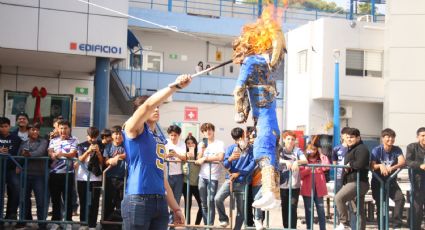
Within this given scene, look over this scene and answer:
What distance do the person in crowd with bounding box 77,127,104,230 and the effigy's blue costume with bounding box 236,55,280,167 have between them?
2922 mm

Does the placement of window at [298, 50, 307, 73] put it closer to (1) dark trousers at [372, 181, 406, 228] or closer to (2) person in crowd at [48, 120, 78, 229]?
(1) dark trousers at [372, 181, 406, 228]

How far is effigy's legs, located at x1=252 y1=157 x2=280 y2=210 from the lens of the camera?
722 cm

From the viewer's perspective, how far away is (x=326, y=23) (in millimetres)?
24844

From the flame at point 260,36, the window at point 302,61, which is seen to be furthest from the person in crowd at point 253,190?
the window at point 302,61

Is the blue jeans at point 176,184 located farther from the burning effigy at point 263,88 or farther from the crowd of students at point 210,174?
the burning effigy at point 263,88

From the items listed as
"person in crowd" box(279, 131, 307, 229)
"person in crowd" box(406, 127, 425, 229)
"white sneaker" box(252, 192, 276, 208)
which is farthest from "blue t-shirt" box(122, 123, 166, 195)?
"person in crowd" box(406, 127, 425, 229)

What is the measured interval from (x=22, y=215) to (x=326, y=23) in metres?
17.6

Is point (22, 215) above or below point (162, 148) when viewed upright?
below

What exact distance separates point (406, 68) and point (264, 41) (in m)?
16.5

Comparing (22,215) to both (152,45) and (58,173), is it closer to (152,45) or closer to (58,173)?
(58,173)

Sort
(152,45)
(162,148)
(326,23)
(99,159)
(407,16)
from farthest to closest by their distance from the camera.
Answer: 1. (152,45)
2. (326,23)
3. (407,16)
4. (99,159)
5. (162,148)

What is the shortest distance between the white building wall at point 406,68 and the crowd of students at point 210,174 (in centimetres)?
1332

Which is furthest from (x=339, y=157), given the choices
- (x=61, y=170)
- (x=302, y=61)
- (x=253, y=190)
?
(x=302, y=61)

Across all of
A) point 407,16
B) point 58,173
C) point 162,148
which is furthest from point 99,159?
point 407,16
